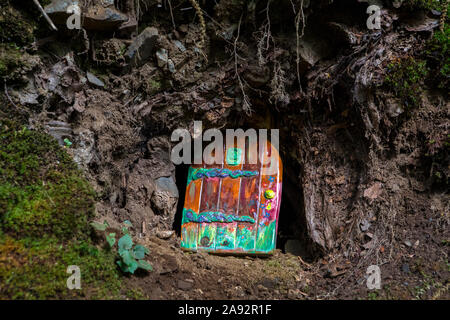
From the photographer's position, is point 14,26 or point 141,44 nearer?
point 14,26

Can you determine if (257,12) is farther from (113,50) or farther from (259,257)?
(259,257)

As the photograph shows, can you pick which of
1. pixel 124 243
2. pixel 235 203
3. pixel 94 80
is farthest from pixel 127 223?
pixel 94 80

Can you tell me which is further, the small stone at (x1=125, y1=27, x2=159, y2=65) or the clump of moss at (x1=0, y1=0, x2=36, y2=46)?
the small stone at (x1=125, y1=27, x2=159, y2=65)

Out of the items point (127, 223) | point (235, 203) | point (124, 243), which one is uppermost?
point (235, 203)

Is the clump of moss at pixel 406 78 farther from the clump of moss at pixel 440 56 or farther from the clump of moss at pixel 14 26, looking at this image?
the clump of moss at pixel 14 26

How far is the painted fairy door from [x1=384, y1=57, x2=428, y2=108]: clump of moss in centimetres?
130

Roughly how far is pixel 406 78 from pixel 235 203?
1.90 meters

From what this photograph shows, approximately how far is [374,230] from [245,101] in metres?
1.59

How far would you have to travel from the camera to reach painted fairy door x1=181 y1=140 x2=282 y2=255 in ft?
11.6

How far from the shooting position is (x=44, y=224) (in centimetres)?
220

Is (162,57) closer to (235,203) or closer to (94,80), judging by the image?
(94,80)

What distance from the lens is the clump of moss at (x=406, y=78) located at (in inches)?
119

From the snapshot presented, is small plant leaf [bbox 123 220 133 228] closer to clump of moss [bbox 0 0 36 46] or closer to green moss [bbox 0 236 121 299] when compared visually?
green moss [bbox 0 236 121 299]

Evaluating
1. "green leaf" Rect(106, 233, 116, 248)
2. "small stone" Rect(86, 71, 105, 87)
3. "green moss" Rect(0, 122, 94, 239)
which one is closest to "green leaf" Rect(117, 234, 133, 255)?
"green leaf" Rect(106, 233, 116, 248)
